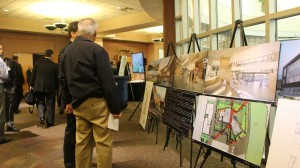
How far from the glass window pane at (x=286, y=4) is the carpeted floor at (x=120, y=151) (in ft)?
5.24

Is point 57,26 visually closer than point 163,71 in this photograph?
No

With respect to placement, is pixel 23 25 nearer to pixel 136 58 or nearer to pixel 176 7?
pixel 136 58

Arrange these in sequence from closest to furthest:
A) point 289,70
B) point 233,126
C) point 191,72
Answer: point 289,70, point 233,126, point 191,72

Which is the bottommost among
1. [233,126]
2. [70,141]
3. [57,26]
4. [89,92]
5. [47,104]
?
[70,141]

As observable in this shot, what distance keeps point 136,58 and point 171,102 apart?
3.06 metres

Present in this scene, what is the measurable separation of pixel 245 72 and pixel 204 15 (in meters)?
1.83

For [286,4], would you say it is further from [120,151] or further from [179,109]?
[120,151]

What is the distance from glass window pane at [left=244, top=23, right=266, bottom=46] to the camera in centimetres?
264

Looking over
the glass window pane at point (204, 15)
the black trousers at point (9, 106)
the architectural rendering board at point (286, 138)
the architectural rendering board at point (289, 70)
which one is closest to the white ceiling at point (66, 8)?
the black trousers at point (9, 106)

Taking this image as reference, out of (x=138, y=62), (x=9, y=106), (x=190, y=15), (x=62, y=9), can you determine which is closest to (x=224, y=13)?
(x=190, y=15)

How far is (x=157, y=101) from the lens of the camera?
147 inches

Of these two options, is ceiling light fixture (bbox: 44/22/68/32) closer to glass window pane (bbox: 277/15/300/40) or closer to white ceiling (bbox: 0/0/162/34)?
white ceiling (bbox: 0/0/162/34)

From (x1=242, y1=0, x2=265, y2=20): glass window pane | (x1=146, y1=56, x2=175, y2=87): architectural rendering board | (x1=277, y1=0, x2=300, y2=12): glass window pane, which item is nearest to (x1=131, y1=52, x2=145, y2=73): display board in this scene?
(x1=146, y1=56, x2=175, y2=87): architectural rendering board

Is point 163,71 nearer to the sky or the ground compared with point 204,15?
nearer to the ground
